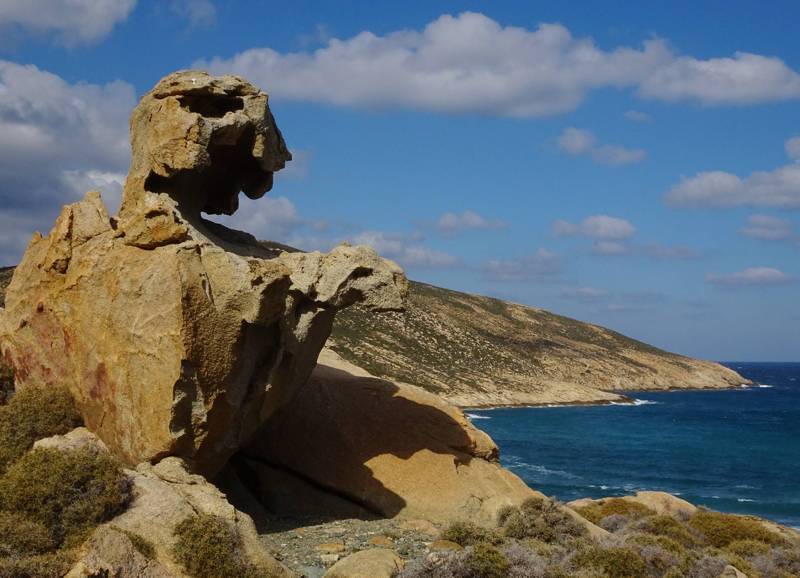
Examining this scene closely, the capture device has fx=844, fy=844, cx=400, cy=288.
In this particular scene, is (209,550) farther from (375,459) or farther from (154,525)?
(375,459)

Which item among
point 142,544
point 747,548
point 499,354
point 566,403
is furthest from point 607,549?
point 499,354

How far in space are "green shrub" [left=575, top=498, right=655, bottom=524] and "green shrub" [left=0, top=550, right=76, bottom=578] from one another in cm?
1711

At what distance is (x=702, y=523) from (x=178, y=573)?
17.4 meters

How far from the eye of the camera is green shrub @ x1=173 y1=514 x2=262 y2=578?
12938 millimetres

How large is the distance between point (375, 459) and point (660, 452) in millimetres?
58711

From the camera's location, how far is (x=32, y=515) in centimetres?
1322

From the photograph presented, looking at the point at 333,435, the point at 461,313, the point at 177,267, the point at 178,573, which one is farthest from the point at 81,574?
the point at 461,313

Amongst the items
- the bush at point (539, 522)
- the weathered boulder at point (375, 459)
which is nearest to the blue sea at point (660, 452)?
the weathered boulder at point (375, 459)

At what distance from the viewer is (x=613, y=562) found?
16.2 m

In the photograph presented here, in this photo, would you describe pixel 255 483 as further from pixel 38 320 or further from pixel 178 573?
pixel 178 573

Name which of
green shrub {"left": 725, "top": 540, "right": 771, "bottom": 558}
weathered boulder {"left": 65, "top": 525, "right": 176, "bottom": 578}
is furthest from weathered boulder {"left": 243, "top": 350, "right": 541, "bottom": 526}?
weathered boulder {"left": 65, "top": 525, "right": 176, "bottom": 578}

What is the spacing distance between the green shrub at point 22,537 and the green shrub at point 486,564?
6828mm

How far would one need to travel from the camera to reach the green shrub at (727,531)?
23984mm

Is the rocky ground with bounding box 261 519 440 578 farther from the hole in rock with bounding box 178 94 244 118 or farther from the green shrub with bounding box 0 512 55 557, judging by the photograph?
the hole in rock with bounding box 178 94 244 118
